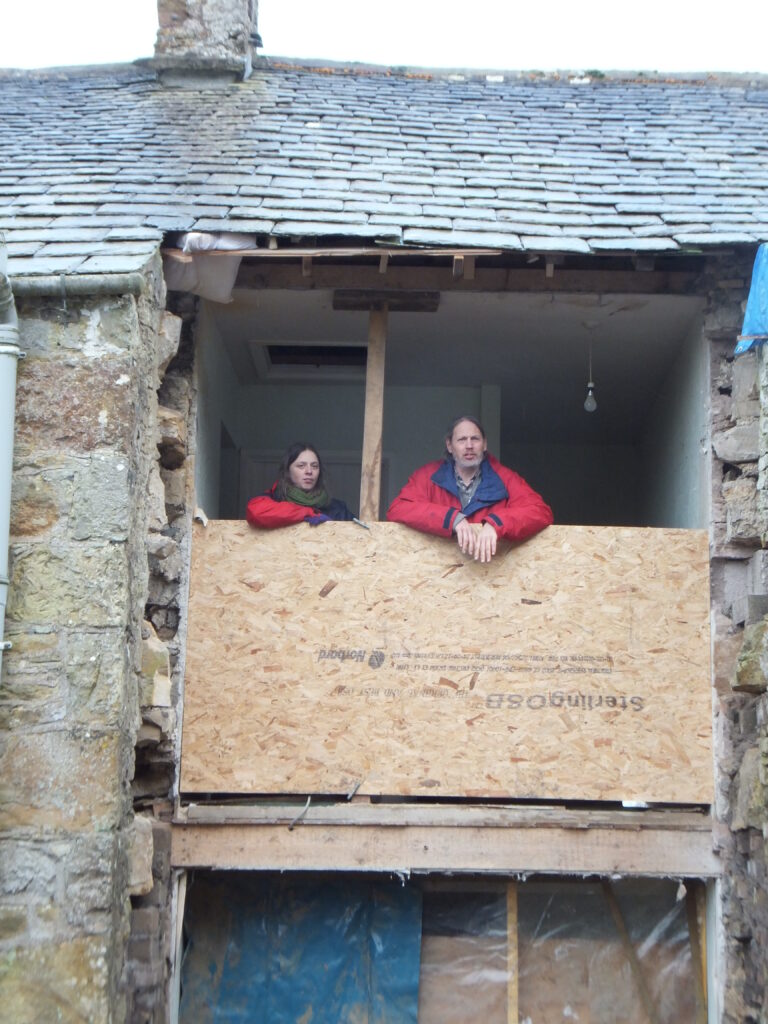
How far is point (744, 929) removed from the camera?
6.23 m

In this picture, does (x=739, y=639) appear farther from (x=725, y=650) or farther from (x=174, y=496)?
(x=174, y=496)

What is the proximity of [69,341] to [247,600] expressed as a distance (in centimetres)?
192

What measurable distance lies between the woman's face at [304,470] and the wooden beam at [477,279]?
3.60ft

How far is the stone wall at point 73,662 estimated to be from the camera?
4934 mm

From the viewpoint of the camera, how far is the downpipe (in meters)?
5.08

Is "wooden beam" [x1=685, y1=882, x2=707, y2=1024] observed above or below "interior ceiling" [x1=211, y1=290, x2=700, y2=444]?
below

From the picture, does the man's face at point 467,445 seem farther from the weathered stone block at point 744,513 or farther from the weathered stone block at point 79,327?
the weathered stone block at point 79,327

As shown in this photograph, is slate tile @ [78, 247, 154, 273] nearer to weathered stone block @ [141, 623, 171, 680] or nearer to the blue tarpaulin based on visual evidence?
weathered stone block @ [141, 623, 171, 680]

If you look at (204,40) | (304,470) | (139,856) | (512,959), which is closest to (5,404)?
(139,856)

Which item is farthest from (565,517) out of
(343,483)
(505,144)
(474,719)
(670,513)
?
(474,719)

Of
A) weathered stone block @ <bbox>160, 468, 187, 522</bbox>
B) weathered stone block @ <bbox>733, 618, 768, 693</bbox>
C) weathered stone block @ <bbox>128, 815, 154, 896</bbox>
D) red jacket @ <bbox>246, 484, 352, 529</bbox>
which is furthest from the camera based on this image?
weathered stone block @ <bbox>160, 468, 187, 522</bbox>

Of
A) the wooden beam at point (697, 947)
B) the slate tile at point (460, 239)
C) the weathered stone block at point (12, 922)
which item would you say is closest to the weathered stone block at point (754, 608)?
the wooden beam at point (697, 947)

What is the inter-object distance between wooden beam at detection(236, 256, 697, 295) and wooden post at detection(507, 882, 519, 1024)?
373 centimetres

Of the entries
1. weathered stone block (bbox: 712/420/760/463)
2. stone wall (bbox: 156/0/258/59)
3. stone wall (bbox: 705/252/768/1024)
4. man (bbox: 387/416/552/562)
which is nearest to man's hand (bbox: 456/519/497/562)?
man (bbox: 387/416/552/562)
